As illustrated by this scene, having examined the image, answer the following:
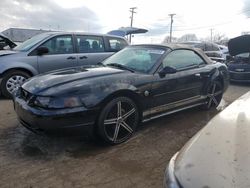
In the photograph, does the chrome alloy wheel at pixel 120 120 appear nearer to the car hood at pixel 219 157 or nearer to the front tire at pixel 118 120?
the front tire at pixel 118 120

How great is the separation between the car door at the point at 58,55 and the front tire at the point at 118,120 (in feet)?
11.3

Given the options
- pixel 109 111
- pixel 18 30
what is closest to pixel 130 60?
pixel 109 111

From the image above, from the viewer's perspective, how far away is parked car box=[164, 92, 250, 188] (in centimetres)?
157

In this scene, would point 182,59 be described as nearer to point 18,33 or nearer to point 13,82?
point 13,82

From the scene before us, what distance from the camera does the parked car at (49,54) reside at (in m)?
6.62

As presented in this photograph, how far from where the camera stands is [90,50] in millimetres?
7668

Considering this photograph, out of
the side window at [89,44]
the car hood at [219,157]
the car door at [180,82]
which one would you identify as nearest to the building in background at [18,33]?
the side window at [89,44]

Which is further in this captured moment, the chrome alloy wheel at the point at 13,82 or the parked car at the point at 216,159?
the chrome alloy wheel at the point at 13,82

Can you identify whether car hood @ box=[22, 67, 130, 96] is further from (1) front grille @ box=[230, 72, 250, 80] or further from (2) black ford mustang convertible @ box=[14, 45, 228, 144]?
(1) front grille @ box=[230, 72, 250, 80]

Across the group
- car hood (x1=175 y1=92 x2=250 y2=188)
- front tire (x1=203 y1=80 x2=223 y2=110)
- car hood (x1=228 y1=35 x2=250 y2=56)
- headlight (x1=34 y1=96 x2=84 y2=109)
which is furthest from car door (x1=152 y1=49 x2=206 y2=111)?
car hood (x1=175 y1=92 x2=250 y2=188)

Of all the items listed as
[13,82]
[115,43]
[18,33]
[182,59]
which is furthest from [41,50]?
[18,33]

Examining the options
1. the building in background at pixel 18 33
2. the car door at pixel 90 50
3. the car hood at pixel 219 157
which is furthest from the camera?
the building in background at pixel 18 33

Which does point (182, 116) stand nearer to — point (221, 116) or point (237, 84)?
point (221, 116)

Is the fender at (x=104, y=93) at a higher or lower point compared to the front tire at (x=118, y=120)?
higher
